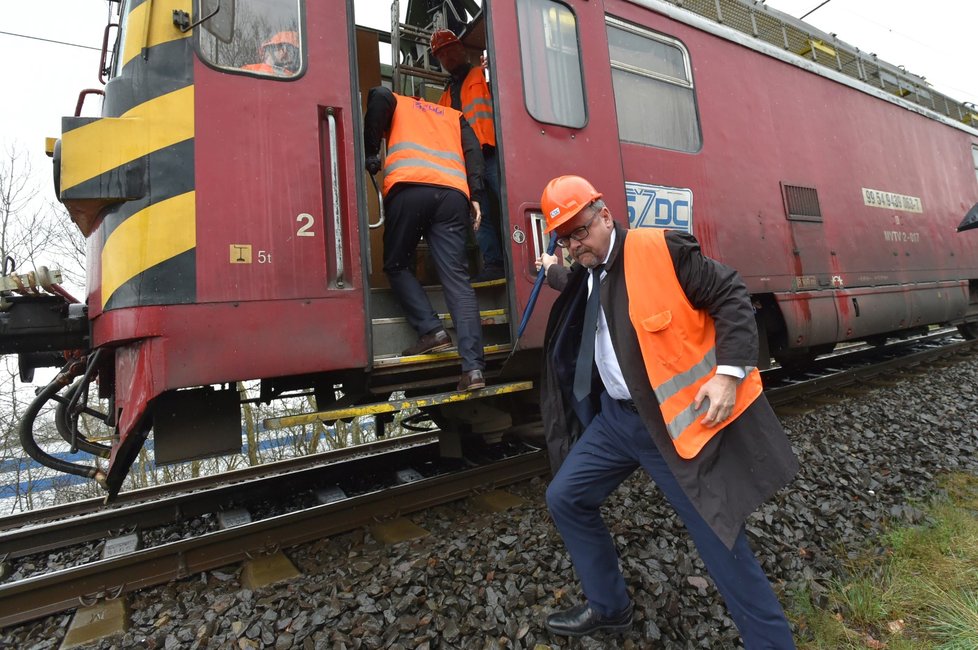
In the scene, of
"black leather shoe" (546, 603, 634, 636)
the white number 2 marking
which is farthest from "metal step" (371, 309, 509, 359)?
"black leather shoe" (546, 603, 634, 636)

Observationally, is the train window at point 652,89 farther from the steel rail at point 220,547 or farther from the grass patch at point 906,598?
the grass patch at point 906,598

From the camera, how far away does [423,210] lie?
3.16 metres

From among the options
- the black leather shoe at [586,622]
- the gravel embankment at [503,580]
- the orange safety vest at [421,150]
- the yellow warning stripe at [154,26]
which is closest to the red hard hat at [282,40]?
the yellow warning stripe at [154,26]

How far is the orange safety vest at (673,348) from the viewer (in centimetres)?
173

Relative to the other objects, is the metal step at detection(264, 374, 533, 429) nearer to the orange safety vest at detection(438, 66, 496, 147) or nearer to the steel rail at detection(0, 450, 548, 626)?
the steel rail at detection(0, 450, 548, 626)

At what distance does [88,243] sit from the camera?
3.14m

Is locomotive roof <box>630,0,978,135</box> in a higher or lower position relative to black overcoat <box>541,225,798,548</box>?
higher

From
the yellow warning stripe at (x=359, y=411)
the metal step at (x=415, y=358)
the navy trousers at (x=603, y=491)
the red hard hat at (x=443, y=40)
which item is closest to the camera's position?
the navy trousers at (x=603, y=491)

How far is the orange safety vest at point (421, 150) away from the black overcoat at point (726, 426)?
157 centimetres

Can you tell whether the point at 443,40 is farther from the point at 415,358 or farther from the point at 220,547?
the point at 220,547

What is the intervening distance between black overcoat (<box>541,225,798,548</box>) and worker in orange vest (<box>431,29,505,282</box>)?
6.89ft

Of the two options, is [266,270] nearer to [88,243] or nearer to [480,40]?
[88,243]

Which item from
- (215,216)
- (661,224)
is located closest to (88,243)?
(215,216)

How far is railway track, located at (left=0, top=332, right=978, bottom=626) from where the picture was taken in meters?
2.73
